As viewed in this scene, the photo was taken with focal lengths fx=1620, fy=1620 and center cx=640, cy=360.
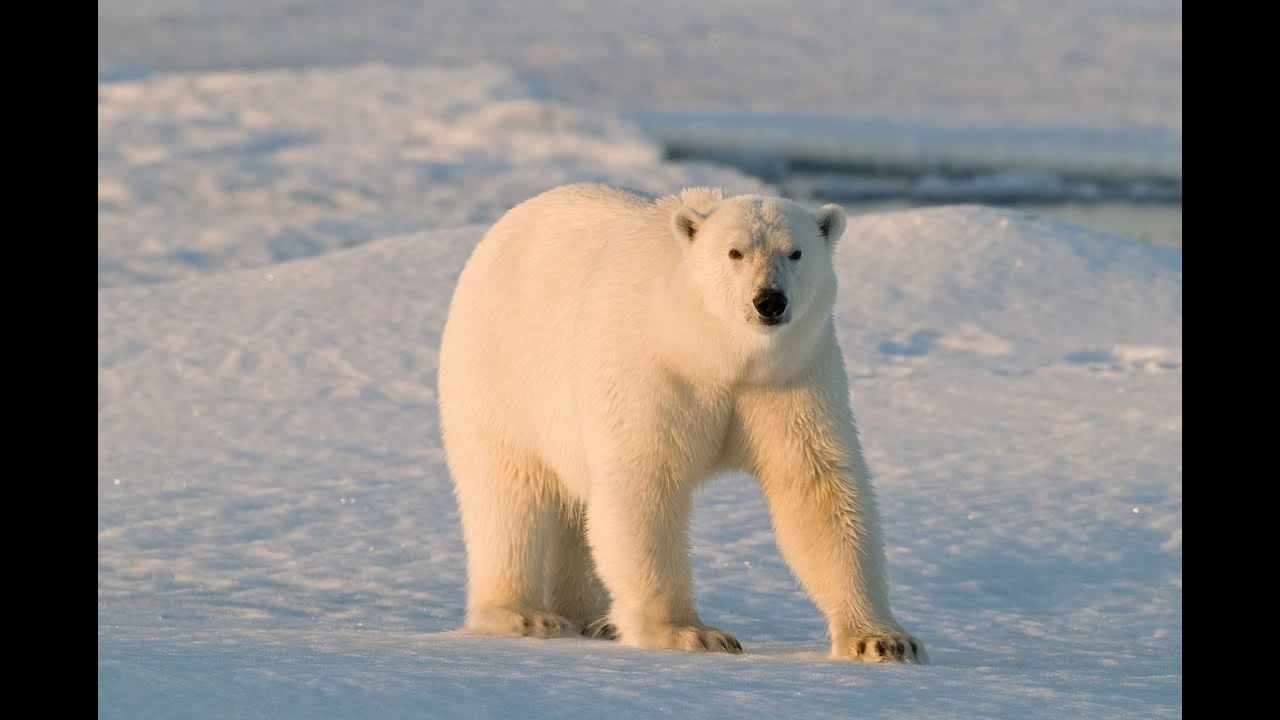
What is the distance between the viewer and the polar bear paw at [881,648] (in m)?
3.22

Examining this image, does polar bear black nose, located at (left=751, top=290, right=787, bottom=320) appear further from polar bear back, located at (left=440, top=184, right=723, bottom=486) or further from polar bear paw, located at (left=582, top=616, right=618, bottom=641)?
polar bear paw, located at (left=582, top=616, right=618, bottom=641)

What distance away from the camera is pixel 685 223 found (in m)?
3.35

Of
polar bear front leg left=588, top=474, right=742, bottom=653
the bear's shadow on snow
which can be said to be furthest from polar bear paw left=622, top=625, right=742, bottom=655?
the bear's shadow on snow

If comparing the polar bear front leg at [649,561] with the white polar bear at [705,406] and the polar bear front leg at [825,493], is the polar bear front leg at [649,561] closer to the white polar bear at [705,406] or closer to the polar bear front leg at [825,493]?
the white polar bear at [705,406]

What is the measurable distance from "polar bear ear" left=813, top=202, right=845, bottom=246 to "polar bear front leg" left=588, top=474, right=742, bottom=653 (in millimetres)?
612

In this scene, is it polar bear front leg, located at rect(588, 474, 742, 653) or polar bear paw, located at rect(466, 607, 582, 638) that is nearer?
polar bear front leg, located at rect(588, 474, 742, 653)

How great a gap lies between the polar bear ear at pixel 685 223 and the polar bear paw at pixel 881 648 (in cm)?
88

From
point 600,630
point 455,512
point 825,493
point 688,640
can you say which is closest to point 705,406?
point 825,493

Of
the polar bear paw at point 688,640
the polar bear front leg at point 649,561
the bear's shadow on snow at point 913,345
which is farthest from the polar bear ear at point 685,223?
the bear's shadow on snow at point 913,345

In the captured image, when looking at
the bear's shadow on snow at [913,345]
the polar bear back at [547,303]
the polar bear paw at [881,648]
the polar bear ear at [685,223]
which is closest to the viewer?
the polar bear paw at [881,648]

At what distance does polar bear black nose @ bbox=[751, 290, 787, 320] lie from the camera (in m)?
3.09

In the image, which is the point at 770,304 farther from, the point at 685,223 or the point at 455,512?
the point at 455,512

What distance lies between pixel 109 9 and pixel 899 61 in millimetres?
15893

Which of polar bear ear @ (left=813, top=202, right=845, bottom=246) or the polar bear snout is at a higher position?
polar bear ear @ (left=813, top=202, right=845, bottom=246)
